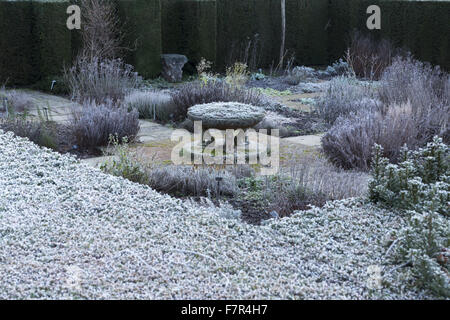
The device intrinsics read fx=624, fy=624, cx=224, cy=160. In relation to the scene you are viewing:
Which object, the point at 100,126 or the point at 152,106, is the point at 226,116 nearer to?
the point at 100,126

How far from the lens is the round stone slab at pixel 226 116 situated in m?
5.91

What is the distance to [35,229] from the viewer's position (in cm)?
379

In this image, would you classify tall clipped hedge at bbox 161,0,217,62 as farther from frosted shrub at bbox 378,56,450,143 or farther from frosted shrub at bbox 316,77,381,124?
frosted shrub at bbox 378,56,450,143

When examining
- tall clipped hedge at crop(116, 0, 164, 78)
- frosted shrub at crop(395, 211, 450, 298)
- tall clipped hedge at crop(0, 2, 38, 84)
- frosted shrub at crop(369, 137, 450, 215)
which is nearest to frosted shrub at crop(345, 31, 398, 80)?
tall clipped hedge at crop(116, 0, 164, 78)

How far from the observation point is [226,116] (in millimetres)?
5934

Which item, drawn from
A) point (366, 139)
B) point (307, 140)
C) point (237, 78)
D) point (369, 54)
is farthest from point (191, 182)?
point (369, 54)

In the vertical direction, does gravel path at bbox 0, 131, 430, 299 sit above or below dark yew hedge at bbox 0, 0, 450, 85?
below

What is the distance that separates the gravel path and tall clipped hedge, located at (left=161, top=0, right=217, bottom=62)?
7.85m

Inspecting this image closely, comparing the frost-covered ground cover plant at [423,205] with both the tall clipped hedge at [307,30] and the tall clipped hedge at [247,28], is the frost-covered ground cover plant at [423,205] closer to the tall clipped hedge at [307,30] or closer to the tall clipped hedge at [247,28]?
the tall clipped hedge at [247,28]

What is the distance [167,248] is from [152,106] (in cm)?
480

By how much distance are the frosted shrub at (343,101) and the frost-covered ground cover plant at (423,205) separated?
91.7 inches

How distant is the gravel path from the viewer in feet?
9.84

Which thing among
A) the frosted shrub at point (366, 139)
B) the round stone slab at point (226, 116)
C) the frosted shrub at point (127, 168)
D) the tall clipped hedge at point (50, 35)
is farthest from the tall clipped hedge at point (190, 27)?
the frosted shrub at point (127, 168)
